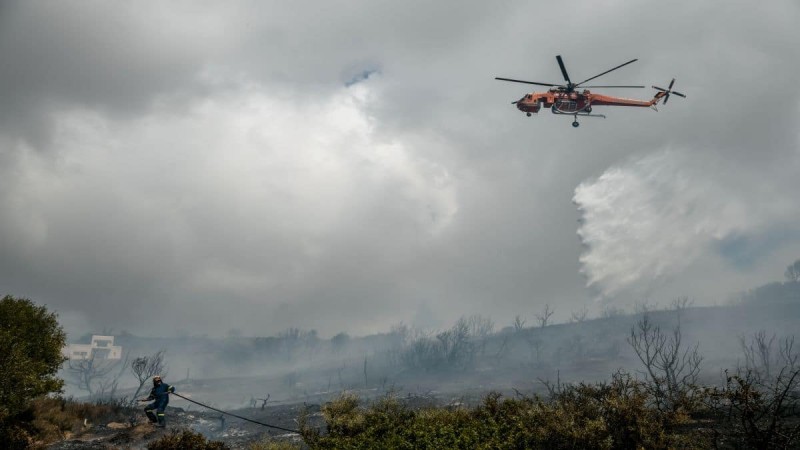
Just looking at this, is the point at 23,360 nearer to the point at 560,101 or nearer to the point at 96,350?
the point at 560,101

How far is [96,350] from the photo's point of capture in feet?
518

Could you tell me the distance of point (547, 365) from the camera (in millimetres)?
101312

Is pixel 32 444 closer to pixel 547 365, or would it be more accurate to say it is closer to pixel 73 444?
pixel 73 444

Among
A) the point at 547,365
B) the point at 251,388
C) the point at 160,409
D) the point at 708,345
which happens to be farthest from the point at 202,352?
the point at 160,409

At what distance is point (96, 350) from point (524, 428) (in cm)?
18941

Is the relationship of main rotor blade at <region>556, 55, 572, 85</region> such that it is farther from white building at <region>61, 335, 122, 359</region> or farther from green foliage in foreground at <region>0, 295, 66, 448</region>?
white building at <region>61, 335, 122, 359</region>

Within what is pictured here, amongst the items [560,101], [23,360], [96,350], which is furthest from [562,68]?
[96,350]

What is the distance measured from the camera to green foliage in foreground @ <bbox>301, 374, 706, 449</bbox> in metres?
11.5

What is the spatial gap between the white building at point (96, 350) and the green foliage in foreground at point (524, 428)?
17365 cm

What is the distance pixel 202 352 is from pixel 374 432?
673 feet

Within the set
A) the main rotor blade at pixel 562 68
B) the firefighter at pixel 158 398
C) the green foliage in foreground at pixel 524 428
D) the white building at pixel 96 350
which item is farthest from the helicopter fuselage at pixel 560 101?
the white building at pixel 96 350

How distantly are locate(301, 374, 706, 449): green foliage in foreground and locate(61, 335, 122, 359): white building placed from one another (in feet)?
570

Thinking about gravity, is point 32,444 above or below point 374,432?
below

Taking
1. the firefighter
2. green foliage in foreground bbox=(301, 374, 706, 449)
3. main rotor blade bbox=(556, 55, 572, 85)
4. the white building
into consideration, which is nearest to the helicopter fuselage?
main rotor blade bbox=(556, 55, 572, 85)
